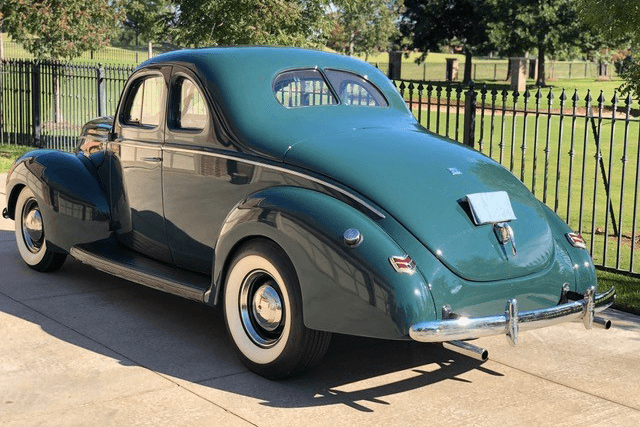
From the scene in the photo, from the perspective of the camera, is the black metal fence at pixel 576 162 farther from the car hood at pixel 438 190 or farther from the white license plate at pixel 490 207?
the white license plate at pixel 490 207

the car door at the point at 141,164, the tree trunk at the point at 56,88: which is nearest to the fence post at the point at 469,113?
the car door at the point at 141,164

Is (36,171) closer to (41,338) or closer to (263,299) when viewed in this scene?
(41,338)

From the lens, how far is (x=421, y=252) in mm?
4965

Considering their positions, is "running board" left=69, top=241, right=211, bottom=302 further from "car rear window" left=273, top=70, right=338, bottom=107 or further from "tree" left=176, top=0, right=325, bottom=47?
"tree" left=176, top=0, right=325, bottom=47

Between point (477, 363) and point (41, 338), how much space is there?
2.69 m

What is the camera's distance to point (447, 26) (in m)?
52.0

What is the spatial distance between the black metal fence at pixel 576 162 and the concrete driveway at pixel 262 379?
185 cm

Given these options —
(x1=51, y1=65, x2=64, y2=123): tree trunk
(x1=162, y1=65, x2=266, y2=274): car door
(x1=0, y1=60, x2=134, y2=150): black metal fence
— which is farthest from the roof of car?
(x1=51, y1=65, x2=64, y2=123): tree trunk

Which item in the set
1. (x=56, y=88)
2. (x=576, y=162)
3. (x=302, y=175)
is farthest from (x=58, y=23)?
(x=302, y=175)

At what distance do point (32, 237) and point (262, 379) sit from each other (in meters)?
3.10

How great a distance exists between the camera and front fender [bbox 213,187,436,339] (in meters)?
4.78

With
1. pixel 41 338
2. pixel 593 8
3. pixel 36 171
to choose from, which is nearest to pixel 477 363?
pixel 41 338

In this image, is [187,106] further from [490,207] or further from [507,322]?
[507,322]

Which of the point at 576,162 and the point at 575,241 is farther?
the point at 576,162
